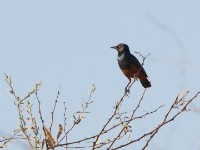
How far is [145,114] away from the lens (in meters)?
3.54

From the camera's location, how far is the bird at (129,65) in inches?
314

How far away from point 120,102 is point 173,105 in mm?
488

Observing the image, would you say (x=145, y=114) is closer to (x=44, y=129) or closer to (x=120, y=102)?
(x=120, y=102)

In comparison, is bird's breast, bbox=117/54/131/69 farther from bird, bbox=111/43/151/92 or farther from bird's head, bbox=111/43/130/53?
bird's head, bbox=111/43/130/53

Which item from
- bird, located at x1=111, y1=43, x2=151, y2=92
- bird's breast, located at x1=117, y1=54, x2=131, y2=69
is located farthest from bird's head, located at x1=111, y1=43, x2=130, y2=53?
bird's breast, located at x1=117, y1=54, x2=131, y2=69

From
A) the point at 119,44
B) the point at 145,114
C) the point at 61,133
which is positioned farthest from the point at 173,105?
the point at 119,44

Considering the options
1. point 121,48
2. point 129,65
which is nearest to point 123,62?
point 129,65

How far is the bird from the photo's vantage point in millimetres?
7965

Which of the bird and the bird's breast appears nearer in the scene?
the bird

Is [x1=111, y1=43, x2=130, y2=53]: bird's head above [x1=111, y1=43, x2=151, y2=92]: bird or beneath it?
above

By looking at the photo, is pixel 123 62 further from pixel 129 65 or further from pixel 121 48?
pixel 121 48

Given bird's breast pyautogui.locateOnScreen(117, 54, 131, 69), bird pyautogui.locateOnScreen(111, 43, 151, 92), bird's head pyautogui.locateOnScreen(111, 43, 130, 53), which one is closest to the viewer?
bird pyautogui.locateOnScreen(111, 43, 151, 92)

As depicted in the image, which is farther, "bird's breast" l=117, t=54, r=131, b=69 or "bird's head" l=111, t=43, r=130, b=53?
"bird's head" l=111, t=43, r=130, b=53

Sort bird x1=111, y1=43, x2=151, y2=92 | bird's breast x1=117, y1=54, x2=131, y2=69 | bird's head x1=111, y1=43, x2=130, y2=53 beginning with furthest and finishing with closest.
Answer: bird's head x1=111, y1=43, x2=130, y2=53 < bird's breast x1=117, y1=54, x2=131, y2=69 < bird x1=111, y1=43, x2=151, y2=92
